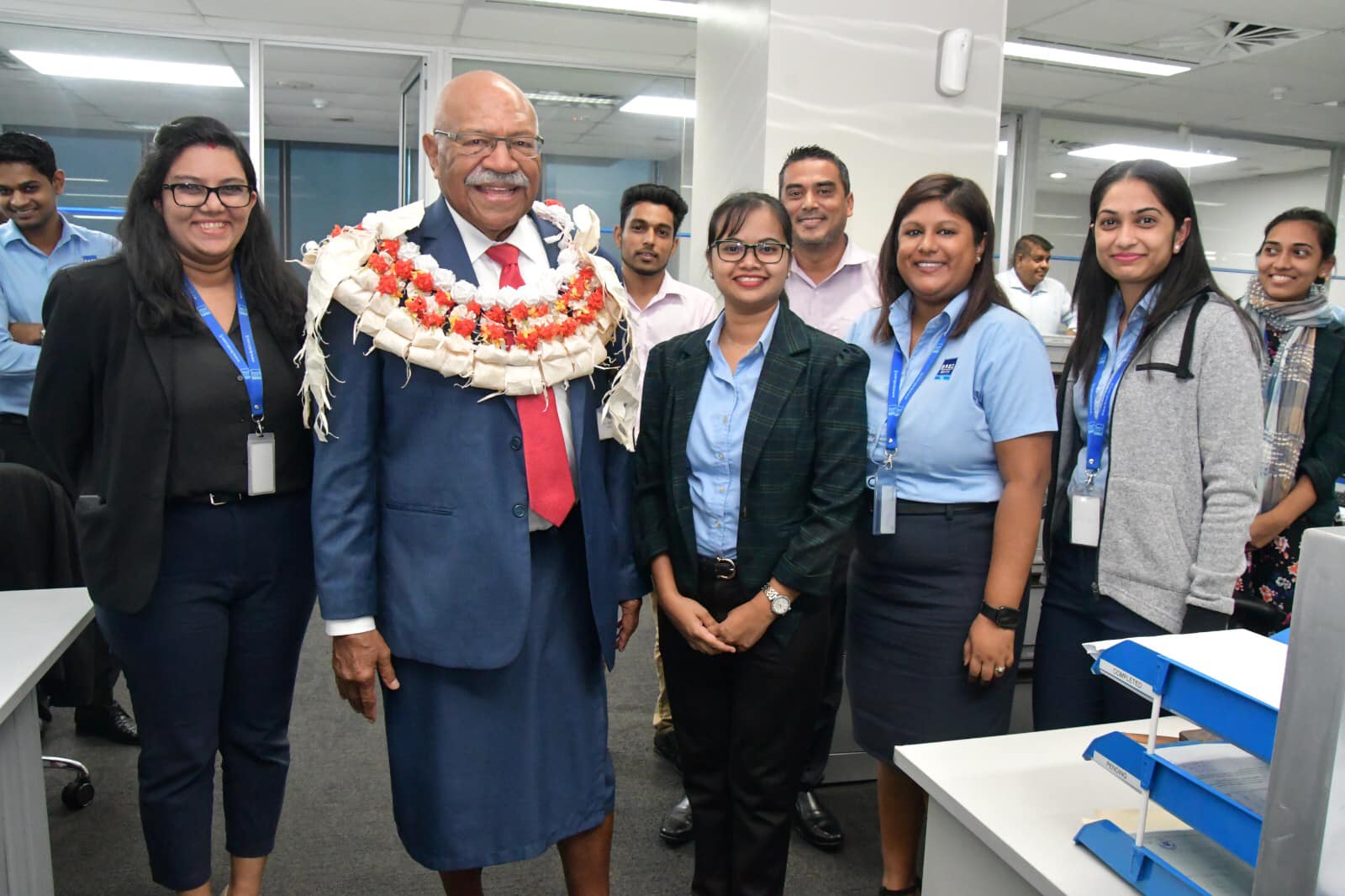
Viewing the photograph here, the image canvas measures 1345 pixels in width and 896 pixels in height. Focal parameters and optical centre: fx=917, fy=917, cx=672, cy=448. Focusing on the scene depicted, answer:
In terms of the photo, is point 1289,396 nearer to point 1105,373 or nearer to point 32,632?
point 1105,373

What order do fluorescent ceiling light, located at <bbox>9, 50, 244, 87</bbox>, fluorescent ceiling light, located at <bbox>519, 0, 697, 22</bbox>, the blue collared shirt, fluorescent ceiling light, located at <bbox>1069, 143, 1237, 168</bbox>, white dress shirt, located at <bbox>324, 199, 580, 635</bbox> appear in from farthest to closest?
1. fluorescent ceiling light, located at <bbox>1069, 143, 1237, 168</bbox>
2. fluorescent ceiling light, located at <bbox>9, 50, 244, 87</bbox>
3. fluorescent ceiling light, located at <bbox>519, 0, 697, 22</bbox>
4. the blue collared shirt
5. white dress shirt, located at <bbox>324, 199, 580, 635</bbox>

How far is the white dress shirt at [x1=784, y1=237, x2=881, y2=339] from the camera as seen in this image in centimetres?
253

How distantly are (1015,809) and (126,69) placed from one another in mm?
7198

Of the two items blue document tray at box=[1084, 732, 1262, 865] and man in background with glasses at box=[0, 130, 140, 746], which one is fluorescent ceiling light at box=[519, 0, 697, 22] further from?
blue document tray at box=[1084, 732, 1262, 865]

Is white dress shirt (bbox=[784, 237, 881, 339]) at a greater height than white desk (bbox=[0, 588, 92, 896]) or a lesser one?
greater

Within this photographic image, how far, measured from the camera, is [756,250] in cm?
174

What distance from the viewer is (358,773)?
2.72 m

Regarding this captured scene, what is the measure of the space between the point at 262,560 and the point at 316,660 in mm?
2143

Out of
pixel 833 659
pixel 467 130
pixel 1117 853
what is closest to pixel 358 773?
pixel 833 659

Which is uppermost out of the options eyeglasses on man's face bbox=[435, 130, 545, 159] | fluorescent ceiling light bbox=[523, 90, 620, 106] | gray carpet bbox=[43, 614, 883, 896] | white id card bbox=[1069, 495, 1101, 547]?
fluorescent ceiling light bbox=[523, 90, 620, 106]

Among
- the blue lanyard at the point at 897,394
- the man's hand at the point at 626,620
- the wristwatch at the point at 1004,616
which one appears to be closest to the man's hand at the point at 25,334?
the man's hand at the point at 626,620

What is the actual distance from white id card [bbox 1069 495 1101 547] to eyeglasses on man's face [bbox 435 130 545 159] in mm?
1160

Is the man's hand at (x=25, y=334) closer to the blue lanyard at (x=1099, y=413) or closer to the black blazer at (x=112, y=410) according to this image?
the black blazer at (x=112, y=410)

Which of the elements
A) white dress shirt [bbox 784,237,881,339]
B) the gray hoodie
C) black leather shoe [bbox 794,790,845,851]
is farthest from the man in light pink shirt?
black leather shoe [bbox 794,790,845,851]
